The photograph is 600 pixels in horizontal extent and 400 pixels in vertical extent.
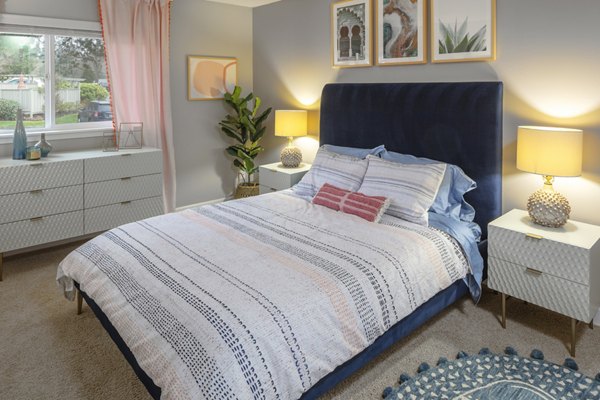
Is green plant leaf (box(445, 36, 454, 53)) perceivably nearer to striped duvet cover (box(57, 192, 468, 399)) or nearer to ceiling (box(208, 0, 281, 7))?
striped duvet cover (box(57, 192, 468, 399))

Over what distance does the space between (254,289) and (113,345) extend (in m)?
1.08

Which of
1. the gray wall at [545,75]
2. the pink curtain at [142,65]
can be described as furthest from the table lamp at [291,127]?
the pink curtain at [142,65]

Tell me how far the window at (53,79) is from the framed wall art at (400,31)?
2501 mm

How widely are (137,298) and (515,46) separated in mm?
2668

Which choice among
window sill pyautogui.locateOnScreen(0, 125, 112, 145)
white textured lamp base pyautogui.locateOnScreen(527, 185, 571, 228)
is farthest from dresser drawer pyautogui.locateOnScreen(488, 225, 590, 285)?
window sill pyautogui.locateOnScreen(0, 125, 112, 145)

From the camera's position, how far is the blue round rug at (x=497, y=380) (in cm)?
198

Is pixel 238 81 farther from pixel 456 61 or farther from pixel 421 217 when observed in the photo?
pixel 421 217

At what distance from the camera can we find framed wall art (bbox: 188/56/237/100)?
15.1 feet

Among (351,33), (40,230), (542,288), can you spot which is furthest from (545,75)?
(40,230)

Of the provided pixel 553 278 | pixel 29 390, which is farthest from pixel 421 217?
pixel 29 390

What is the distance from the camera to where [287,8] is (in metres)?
4.45

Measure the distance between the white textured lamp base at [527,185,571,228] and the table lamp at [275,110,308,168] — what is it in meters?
2.20

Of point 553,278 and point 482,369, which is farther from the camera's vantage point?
point 553,278

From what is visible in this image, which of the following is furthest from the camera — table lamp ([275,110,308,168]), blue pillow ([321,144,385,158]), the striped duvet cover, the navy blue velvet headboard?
table lamp ([275,110,308,168])
